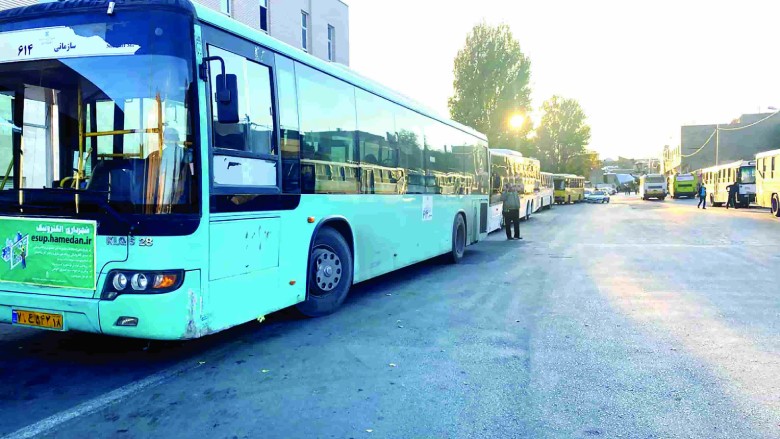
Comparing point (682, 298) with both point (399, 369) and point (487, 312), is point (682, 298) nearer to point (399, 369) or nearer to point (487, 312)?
point (487, 312)

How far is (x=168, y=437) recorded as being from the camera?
3.74 m

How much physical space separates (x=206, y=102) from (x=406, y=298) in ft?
15.0

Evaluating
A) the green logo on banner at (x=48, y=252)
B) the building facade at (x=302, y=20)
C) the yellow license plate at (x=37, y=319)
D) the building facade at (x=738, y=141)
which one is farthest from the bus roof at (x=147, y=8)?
the building facade at (x=738, y=141)

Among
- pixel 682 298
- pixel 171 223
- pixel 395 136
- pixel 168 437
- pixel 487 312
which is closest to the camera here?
pixel 168 437

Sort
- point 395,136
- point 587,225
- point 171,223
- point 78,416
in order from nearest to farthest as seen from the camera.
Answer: point 78,416
point 171,223
point 395,136
point 587,225

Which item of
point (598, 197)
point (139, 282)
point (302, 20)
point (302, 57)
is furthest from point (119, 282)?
point (598, 197)

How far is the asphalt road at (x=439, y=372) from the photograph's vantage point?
3951 mm

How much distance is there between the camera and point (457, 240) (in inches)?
506

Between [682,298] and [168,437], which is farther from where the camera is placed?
[682,298]

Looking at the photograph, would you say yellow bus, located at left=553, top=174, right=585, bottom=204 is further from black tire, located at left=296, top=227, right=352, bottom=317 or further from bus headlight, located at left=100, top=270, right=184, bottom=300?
bus headlight, located at left=100, top=270, right=184, bottom=300

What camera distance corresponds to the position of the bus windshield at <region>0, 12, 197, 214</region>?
4680mm

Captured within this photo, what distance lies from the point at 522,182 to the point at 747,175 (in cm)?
1906

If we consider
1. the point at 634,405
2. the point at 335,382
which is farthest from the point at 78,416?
the point at 634,405

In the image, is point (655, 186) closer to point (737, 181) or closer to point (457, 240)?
point (737, 181)
